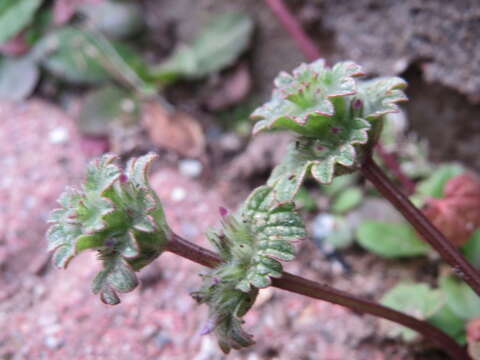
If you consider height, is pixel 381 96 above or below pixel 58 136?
above

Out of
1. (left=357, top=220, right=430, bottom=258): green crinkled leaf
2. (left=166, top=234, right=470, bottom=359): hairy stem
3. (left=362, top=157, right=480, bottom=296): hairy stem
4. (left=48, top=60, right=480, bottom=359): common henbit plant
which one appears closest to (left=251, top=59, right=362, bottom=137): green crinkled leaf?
(left=48, top=60, right=480, bottom=359): common henbit plant

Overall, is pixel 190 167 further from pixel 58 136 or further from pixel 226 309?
pixel 226 309

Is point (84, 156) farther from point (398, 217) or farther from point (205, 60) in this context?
point (398, 217)

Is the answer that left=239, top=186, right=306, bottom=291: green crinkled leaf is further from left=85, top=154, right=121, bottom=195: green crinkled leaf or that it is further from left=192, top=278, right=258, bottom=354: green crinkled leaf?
left=85, top=154, right=121, bottom=195: green crinkled leaf

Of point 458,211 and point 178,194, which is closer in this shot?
point 458,211

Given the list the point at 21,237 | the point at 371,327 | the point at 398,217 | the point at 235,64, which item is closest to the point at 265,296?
the point at 371,327

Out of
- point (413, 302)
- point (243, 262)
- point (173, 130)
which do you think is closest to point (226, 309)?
point (243, 262)
